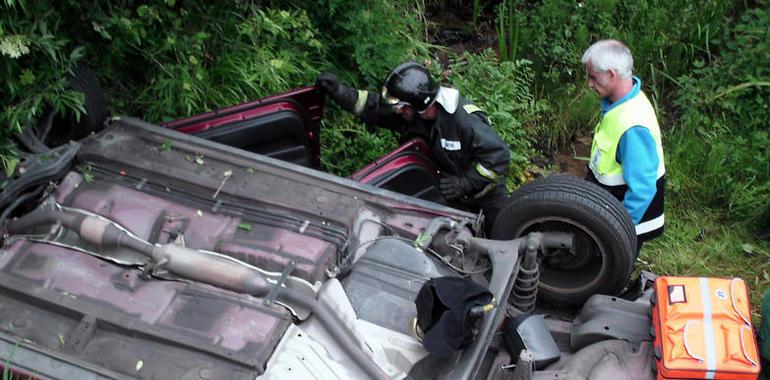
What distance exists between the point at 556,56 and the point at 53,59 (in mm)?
4144

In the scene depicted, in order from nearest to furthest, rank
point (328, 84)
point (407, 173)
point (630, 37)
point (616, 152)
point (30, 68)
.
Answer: point (30, 68), point (616, 152), point (407, 173), point (328, 84), point (630, 37)

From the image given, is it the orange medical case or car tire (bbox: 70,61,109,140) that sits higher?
car tire (bbox: 70,61,109,140)

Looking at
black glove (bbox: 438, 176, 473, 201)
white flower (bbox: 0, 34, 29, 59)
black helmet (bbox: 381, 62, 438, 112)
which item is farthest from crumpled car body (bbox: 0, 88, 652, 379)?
white flower (bbox: 0, 34, 29, 59)

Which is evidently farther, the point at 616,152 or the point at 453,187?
the point at 453,187

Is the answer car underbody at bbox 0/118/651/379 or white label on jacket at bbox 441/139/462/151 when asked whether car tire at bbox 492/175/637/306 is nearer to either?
car underbody at bbox 0/118/651/379

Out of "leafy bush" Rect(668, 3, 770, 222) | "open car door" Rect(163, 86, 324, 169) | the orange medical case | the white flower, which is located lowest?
the orange medical case

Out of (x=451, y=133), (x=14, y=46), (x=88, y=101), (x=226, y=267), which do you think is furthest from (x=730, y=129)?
(x=14, y=46)

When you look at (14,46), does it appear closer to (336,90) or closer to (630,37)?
(336,90)

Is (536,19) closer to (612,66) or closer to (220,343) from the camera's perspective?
(612,66)

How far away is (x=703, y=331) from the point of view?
3.15m

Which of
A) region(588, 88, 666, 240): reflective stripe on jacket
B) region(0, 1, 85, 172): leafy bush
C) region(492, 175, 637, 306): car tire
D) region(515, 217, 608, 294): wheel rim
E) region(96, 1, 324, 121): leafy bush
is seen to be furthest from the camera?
region(96, 1, 324, 121): leafy bush

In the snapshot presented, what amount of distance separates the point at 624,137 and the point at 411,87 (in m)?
1.18

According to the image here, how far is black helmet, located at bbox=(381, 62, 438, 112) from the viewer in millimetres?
4359

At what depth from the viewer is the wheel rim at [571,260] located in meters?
3.80
